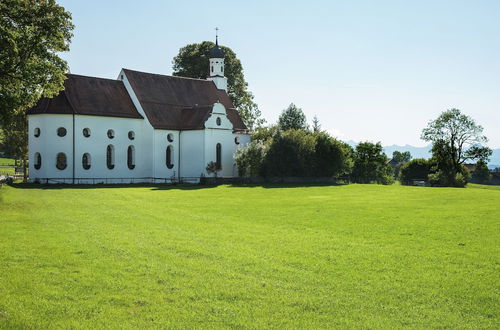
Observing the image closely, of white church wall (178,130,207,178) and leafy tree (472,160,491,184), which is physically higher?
white church wall (178,130,207,178)

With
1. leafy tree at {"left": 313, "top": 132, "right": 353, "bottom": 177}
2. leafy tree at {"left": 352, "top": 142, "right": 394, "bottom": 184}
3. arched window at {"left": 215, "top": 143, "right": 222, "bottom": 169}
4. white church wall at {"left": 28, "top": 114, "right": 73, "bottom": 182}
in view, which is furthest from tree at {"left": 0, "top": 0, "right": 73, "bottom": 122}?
leafy tree at {"left": 352, "top": 142, "right": 394, "bottom": 184}

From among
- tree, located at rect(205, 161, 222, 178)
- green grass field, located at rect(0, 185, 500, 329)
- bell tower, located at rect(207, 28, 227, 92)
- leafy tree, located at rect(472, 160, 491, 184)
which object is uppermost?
bell tower, located at rect(207, 28, 227, 92)

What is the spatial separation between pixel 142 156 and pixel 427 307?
47.4 m

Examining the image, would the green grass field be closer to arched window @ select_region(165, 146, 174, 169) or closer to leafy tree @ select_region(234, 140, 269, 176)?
leafy tree @ select_region(234, 140, 269, 176)

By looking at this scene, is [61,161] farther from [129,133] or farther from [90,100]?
[129,133]

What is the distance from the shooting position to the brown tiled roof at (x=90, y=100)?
4809 cm

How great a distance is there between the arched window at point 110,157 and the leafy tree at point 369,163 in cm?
3429

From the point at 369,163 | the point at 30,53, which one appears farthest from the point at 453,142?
the point at 30,53

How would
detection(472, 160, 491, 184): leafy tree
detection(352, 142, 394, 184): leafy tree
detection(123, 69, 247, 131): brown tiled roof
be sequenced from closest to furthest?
detection(123, 69, 247, 131): brown tiled roof, detection(352, 142, 394, 184): leafy tree, detection(472, 160, 491, 184): leafy tree

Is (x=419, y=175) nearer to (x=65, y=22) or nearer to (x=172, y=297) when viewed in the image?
(x=65, y=22)

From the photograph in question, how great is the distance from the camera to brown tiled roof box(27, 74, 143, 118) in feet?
158

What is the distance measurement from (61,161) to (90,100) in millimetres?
6638

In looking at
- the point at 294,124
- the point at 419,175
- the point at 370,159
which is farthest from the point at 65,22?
the point at 419,175

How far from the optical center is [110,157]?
5181cm
